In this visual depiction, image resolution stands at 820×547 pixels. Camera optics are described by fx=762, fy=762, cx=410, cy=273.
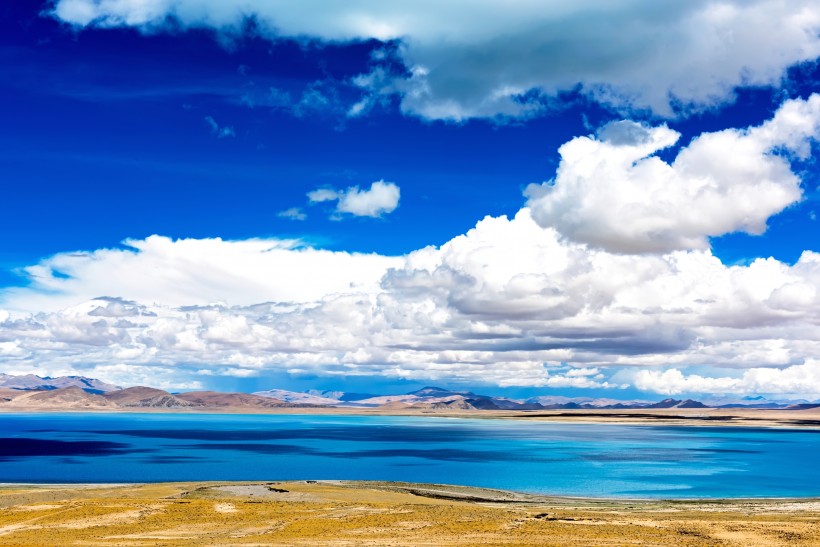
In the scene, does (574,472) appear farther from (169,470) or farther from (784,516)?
(169,470)

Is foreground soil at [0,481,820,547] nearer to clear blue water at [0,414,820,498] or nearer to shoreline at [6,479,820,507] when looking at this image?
shoreline at [6,479,820,507]

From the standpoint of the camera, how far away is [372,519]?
214ft

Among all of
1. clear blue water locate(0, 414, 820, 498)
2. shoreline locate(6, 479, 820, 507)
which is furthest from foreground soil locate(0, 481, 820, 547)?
clear blue water locate(0, 414, 820, 498)

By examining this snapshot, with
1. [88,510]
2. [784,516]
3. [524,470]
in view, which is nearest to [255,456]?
[524,470]

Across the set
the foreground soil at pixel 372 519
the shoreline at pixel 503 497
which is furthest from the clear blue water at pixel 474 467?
the foreground soil at pixel 372 519

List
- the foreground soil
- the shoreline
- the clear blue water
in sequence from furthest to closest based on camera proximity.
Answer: the clear blue water < the shoreline < the foreground soil

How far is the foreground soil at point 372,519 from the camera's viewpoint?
184 feet

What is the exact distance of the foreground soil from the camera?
56.1 m

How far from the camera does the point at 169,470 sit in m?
133

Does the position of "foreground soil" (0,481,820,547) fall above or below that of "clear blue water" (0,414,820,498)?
above

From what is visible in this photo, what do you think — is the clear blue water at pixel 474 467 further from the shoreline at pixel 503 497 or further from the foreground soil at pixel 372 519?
the foreground soil at pixel 372 519

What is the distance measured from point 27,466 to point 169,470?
28.9m

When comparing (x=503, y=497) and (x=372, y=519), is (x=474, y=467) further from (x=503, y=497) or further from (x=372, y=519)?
(x=372, y=519)

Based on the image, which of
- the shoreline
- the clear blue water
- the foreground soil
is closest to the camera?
the foreground soil
